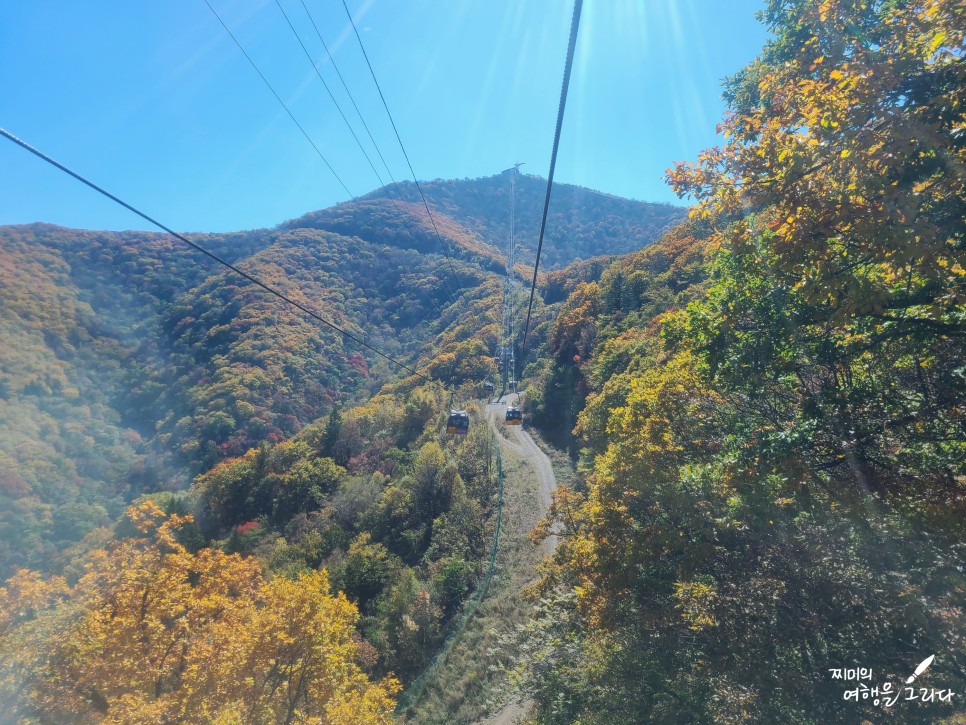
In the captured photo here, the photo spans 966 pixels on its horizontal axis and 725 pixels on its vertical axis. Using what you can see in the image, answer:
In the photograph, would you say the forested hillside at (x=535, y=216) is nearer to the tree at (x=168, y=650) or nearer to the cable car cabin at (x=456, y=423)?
the cable car cabin at (x=456, y=423)

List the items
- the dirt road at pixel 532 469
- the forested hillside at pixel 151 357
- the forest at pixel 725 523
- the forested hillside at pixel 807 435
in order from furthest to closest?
1. the forested hillside at pixel 151 357
2. the dirt road at pixel 532 469
3. the forest at pixel 725 523
4. the forested hillside at pixel 807 435

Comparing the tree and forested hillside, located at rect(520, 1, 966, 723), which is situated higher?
forested hillside, located at rect(520, 1, 966, 723)

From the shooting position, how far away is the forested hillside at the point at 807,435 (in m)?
3.36

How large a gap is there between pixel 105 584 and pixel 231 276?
8900cm

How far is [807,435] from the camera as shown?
18.6 feet

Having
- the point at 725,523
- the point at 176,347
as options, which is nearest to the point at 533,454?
the point at 725,523

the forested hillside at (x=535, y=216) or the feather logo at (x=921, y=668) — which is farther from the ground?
the forested hillside at (x=535, y=216)

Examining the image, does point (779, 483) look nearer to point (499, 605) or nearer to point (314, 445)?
point (499, 605)

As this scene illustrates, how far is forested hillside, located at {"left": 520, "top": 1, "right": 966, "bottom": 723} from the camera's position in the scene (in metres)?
3.36

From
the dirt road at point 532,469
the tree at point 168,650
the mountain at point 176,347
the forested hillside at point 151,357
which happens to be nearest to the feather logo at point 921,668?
the dirt road at point 532,469

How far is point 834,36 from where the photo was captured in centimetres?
500

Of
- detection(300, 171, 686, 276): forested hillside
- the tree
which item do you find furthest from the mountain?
the tree

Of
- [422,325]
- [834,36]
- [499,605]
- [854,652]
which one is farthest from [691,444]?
[422,325]

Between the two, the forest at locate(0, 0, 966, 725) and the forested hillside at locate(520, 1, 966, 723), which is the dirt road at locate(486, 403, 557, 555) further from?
the forested hillside at locate(520, 1, 966, 723)
